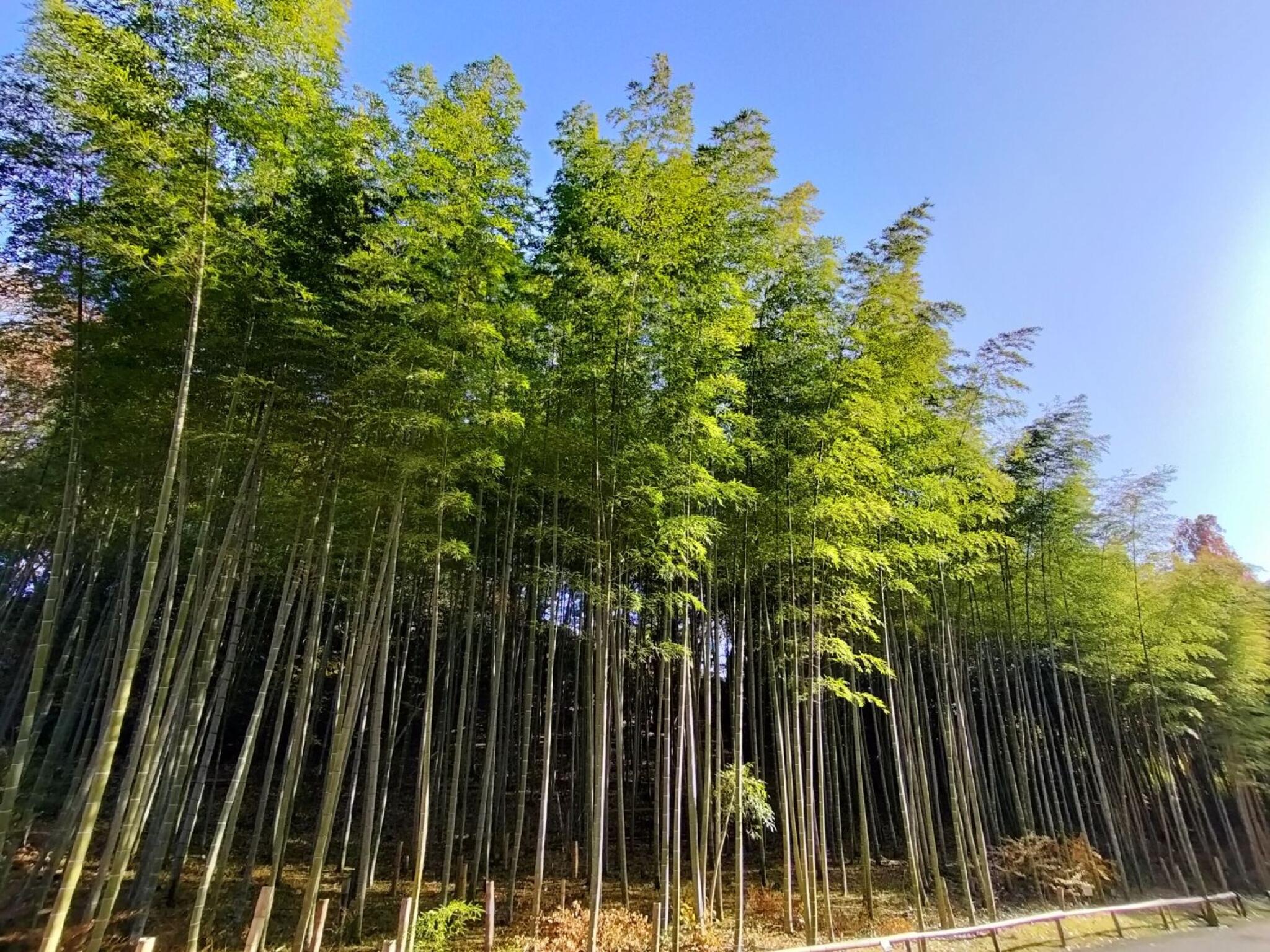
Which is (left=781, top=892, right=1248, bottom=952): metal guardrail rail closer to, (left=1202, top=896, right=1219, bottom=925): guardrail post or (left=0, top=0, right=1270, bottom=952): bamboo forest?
(left=1202, top=896, right=1219, bottom=925): guardrail post

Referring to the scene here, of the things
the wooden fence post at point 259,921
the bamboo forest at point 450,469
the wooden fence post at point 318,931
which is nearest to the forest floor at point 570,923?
the bamboo forest at point 450,469

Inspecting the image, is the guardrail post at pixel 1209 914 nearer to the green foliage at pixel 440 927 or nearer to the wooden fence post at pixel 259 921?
the green foliage at pixel 440 927

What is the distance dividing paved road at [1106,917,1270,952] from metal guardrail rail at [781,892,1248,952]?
0.92 ft

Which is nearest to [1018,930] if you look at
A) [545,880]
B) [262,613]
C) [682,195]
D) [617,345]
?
[545,880]

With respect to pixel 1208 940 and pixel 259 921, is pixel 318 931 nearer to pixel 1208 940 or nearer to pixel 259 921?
pixel 259 921

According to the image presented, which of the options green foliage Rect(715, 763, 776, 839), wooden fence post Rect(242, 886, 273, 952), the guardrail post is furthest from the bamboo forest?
the guardrail post

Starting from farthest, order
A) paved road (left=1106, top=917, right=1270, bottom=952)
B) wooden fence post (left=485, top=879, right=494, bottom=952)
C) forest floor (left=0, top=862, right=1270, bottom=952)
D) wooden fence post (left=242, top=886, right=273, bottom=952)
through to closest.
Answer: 1. paved road (left=1106, top=917, right=1270, bottom=952)
2. forest floor (left=0, top=862, right=1270, bottom=952)
3. wooden fence post (left=485, top=879, right=494, bottom=952)
4. wooden fence post (left=242, top=886, right=273, bottom=952)

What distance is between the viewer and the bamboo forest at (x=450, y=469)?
4242 millimetres

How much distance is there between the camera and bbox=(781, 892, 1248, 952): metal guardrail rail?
15.7 ft

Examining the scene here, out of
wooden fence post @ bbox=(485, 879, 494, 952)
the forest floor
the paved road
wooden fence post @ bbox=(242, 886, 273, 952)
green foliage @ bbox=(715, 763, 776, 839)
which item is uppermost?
green foliage @ bbox=(715, 763, 776, 839)

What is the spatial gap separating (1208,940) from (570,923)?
6.93m

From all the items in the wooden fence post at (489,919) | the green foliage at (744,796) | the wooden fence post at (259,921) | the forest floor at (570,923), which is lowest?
the forest floor at (570,923)

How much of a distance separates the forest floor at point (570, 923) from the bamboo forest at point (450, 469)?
7 centimetres

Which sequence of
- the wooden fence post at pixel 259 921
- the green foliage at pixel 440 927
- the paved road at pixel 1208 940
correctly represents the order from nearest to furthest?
1. the wooden fence post at pixel 259 921
2. the green foliage at pixel 440 927
3. the paved road at pixel 1208 940
